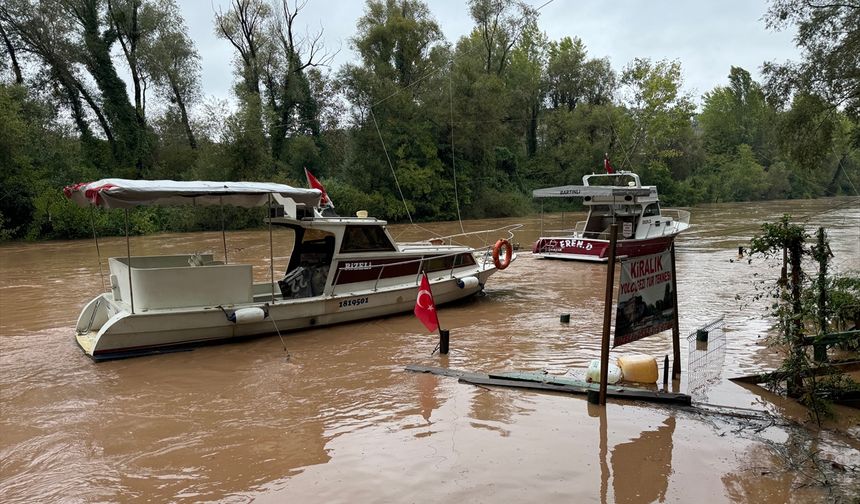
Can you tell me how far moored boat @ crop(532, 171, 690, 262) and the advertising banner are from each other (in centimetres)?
1192

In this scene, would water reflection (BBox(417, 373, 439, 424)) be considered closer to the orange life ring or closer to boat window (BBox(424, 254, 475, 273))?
boat window (BBox(424, 254, 475, 273))

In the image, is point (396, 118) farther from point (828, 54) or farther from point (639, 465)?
point (639, 465)

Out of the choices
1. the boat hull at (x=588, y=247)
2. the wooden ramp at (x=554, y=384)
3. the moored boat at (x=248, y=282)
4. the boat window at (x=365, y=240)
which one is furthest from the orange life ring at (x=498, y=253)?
the boat hull at (x=588, y=247)

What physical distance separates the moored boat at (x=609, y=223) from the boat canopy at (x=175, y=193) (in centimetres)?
1141

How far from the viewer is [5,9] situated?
1364 inches

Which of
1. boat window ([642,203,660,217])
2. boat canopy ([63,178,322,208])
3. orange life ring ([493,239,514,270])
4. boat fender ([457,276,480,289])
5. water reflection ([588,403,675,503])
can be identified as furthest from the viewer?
boat window ([642,203,660,217])

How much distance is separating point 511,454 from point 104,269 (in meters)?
18.7

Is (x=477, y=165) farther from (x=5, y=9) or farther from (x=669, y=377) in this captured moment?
(x=669, y=377)

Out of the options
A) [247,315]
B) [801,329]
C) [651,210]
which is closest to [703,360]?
[801,329]

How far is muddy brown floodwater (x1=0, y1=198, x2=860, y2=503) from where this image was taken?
487 cm

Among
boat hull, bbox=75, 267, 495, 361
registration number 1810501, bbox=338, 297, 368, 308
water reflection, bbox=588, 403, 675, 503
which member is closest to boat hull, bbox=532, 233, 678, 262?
boat hull, bbox=75, 267, 495, 361

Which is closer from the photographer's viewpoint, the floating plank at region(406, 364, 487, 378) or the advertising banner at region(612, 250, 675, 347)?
the advertising banner at region(612, 250, 675, 347)

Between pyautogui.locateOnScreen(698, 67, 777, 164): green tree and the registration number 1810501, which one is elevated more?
pyautogui.locateOnScreen(698, 67, 777, 164): green tree

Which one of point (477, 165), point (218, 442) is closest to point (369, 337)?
point (218, 442)
